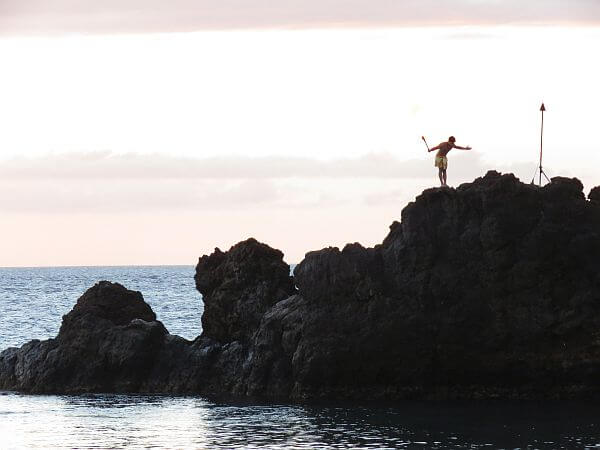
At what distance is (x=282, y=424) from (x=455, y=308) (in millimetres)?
A: 9235

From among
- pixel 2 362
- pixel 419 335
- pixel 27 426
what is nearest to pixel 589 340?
pixel 419 335

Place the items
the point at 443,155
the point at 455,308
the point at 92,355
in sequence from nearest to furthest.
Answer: the point at 455,308 → the point at 443,155 → the point at 92,355

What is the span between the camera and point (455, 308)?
5162cm

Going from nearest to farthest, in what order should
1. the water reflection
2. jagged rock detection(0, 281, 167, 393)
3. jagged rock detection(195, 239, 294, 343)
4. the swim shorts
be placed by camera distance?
the water reflection → the swim shorts → jagged rock detection(195, 239, 294, 343) → jagged rock detection(0, 281, 167, 393)

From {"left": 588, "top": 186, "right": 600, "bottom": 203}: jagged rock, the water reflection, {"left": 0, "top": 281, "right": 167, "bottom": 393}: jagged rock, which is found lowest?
the water reflection

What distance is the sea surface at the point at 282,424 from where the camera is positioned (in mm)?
42938

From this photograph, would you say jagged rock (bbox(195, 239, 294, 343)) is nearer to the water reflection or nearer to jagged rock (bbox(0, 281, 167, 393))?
jagged rock (bbox(0, 281, 167, 393))

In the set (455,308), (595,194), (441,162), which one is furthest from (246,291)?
(595,194)

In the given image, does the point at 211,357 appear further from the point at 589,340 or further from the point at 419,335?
the point at 589,340

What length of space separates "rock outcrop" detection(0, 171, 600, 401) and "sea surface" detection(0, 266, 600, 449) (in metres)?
1.59

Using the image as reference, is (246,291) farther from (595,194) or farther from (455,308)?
(595,194)

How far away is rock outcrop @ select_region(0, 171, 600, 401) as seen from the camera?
51344 mm

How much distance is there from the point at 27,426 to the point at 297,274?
12766 millimetres

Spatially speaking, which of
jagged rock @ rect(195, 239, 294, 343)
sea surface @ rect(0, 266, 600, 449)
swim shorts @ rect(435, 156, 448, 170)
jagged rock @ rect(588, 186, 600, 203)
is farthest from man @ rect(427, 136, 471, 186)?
sea surface @ rect(0, 266, 600, 449)
